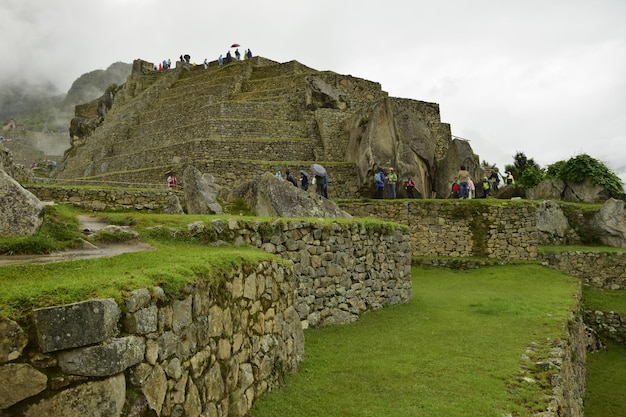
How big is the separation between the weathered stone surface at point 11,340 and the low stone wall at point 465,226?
1894 cm

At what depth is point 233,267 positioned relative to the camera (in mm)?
5688

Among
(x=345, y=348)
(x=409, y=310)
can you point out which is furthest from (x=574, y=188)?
(x=345, y=348)

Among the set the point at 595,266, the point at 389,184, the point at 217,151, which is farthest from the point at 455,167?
the point at 217,151

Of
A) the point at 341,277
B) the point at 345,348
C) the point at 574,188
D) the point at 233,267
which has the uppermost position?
the point at 574,188

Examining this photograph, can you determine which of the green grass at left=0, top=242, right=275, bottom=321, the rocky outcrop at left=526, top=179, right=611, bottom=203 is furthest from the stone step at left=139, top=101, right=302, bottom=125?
the green grass at left=0, top=242, right=275, bottom=321

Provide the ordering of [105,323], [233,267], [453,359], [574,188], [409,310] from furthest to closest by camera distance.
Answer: [574,188]
[409,310]
[453,359]
[233,267]
[105,323]

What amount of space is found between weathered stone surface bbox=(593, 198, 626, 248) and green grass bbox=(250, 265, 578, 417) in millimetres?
9130

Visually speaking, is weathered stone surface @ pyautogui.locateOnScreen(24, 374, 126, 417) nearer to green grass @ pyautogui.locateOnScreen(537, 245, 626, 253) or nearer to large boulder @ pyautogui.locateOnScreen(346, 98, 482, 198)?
green grass @ pyautogui.locateOnScreen(537, 245, 626, 253)

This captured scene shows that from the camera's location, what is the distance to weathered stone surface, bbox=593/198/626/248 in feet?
72.5

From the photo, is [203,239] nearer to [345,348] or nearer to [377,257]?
[345,348]

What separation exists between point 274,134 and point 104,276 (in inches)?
1002

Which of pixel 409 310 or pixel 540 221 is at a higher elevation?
pixel 540 221

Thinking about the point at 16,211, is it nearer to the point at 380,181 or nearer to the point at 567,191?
the point at 380,181

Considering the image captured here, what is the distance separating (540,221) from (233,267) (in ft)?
64.1
